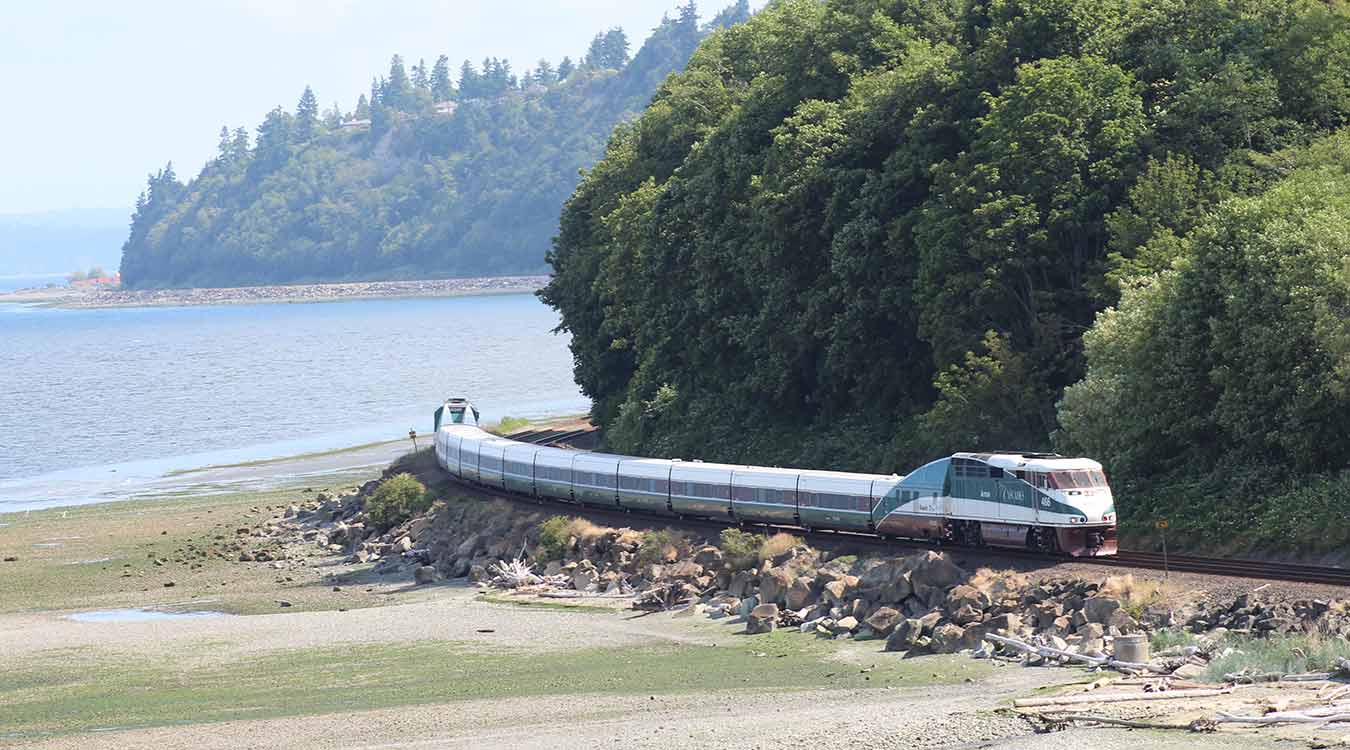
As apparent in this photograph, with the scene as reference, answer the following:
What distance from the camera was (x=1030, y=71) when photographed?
69.6m

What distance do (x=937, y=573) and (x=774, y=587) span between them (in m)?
5.56

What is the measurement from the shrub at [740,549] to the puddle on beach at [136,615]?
17.2 m

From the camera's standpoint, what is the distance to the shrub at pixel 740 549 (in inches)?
2295

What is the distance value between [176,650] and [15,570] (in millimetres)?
26425

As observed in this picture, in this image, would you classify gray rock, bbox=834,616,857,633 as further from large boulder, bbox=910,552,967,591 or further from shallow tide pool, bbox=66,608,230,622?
shallow tide pool, bbox=66,608,230,622

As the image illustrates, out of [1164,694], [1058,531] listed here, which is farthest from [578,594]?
[1164,694]

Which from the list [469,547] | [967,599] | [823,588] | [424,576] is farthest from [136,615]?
[967,599]

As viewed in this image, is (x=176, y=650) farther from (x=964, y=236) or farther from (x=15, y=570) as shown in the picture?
(x=964, y=236)

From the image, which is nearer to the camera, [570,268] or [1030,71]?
[1030,71]

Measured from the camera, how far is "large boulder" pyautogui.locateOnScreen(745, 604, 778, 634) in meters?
51.4

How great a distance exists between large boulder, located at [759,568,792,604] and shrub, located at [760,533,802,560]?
133 inches

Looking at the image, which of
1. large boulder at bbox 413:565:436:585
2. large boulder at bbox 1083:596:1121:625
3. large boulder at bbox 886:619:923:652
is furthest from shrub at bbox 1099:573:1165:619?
large boulder at bbox 413:565:436:585

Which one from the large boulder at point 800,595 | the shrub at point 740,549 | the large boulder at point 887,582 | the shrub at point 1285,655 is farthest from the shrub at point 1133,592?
the shrub at point 740,549

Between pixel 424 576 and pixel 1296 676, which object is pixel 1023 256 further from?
pixel 1296 676
